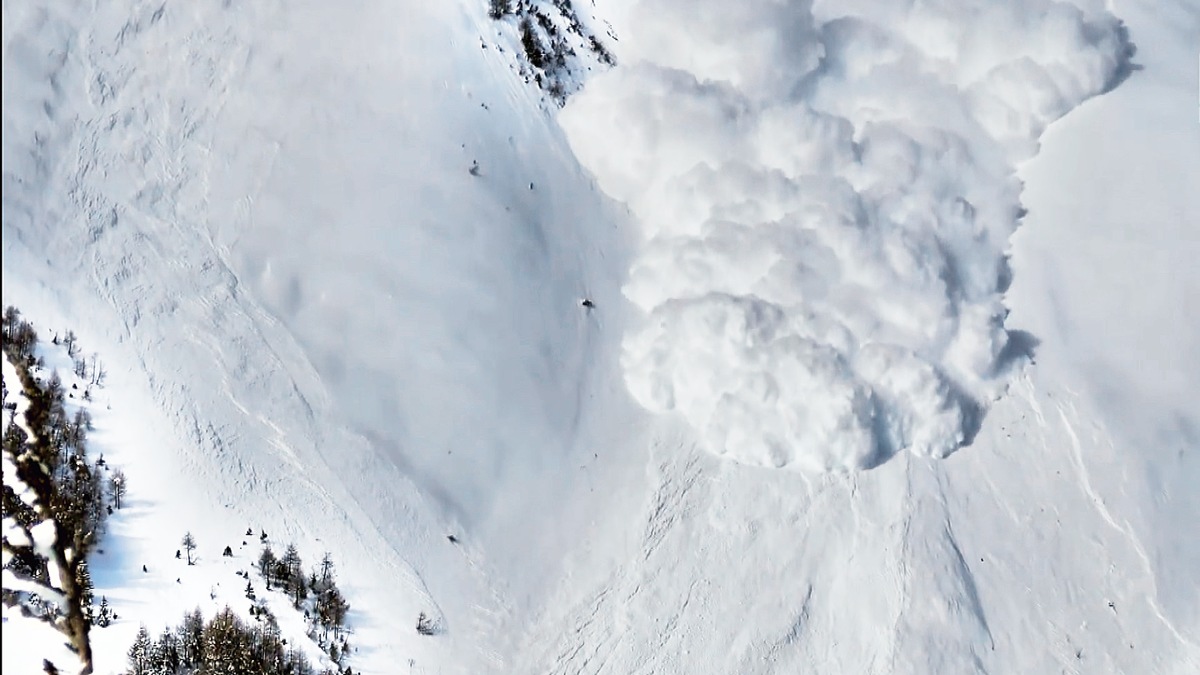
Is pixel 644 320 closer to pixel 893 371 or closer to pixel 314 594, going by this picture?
pixel 893 371

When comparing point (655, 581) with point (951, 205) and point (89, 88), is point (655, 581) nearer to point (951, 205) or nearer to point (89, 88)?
point (951, 205)

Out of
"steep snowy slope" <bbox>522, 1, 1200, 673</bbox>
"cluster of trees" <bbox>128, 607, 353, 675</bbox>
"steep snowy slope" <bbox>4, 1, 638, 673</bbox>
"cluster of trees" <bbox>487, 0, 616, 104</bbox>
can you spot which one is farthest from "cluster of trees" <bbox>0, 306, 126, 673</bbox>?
"cluster of trees" <bbox>487, 0, 616, 104</bbox>

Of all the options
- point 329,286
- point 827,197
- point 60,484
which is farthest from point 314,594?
point 827,197

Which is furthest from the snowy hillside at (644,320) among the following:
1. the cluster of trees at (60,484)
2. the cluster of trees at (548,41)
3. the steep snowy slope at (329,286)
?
the cluster of trees at (60,484)

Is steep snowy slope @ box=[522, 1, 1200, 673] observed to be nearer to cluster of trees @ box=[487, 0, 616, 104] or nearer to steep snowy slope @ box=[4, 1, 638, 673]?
cluster of trees @ box=[487, 0, 616, 104]

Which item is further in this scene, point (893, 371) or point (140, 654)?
point (893, 371)

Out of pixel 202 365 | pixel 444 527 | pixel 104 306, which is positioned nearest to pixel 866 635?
pixel 444 527

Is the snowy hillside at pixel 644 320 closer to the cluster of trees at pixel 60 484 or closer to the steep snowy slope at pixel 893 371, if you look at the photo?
the steep snowy slope at pixel 893 371
